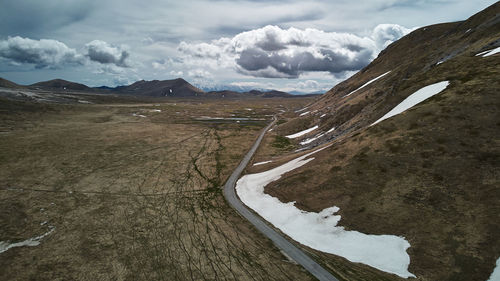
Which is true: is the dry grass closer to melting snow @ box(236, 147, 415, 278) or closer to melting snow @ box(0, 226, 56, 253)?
melting snow @ box(0, 226, 56, 253)

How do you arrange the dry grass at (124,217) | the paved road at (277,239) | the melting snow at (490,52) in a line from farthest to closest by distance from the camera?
the melting snow at (490,52) < the dry grass at (124,217) < the paved road at (277,239)

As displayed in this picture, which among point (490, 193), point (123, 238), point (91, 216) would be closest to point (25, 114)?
point (91, 216)

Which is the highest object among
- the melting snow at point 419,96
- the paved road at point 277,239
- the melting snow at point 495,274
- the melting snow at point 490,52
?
the melting snow at point 490,52

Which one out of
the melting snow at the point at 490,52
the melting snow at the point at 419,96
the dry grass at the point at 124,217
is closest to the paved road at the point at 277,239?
the dry grass at the point at 124,217

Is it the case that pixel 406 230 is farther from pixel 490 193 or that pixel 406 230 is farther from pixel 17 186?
pixel 17 186

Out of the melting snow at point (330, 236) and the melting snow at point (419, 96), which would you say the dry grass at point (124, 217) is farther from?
the melting snow at point (419, 96)

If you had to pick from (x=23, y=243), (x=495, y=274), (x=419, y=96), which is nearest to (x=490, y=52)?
(x=419, y=96)

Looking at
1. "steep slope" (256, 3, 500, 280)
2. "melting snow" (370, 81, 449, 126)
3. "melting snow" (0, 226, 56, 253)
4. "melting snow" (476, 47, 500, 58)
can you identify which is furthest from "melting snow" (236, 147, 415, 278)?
"melting snow" (476, 47, 500, 58)
